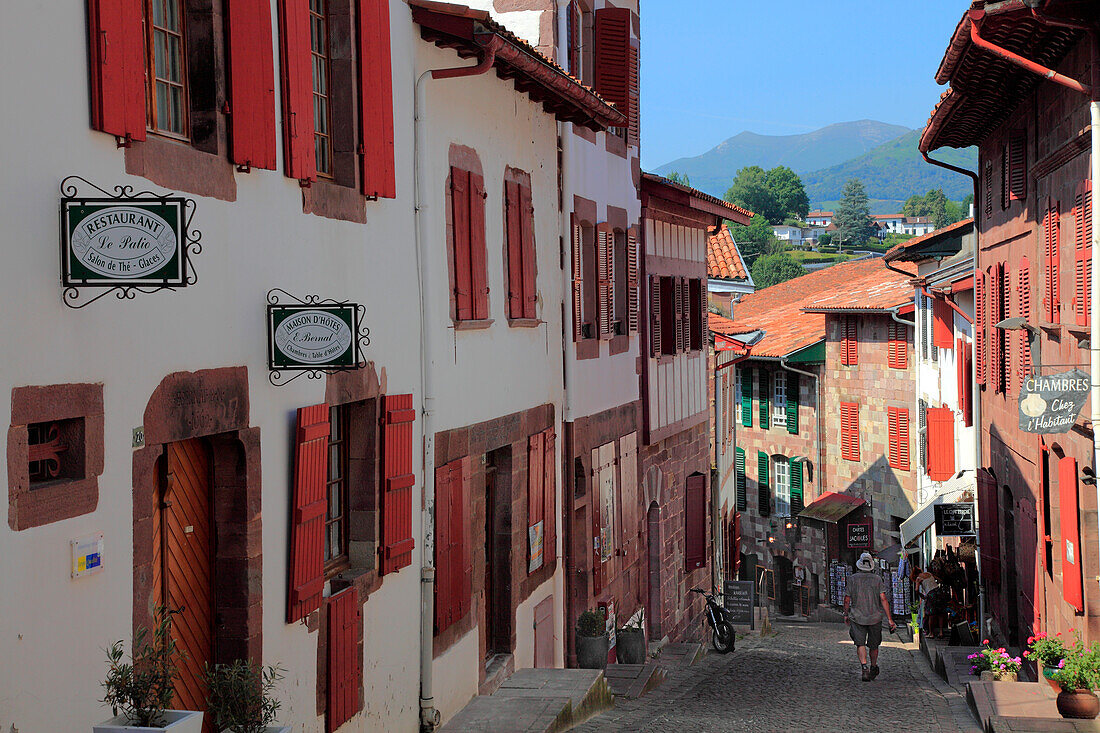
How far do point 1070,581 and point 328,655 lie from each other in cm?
747

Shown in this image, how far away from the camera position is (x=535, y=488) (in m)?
12.8

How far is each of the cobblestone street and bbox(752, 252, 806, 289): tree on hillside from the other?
10003cm

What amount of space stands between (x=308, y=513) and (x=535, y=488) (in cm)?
528

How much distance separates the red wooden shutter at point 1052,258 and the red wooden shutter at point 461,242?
5530 mm

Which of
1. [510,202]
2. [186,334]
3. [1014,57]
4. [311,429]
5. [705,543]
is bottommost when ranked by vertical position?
[705,543]

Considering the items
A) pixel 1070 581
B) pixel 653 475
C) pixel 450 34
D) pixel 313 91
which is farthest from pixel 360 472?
pixel 653 475

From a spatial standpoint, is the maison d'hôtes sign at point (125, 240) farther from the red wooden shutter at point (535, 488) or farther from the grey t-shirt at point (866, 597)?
the grey t-shirt at point (866, 597)

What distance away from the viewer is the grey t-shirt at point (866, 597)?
15.5 metres

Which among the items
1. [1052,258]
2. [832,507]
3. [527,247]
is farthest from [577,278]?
[832,507]

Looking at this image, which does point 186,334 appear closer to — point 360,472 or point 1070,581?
point 360,472

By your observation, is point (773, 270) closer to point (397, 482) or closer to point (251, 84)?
point (397, 482)

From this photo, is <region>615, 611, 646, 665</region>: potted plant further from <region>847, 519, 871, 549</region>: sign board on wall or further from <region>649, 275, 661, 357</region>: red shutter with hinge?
<region>847, 519, 871, 549</region>: sign board on wall

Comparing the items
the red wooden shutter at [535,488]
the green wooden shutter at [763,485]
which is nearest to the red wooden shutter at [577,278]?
the red wooden shutter at [535,488]

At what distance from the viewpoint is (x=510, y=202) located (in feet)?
39.8
